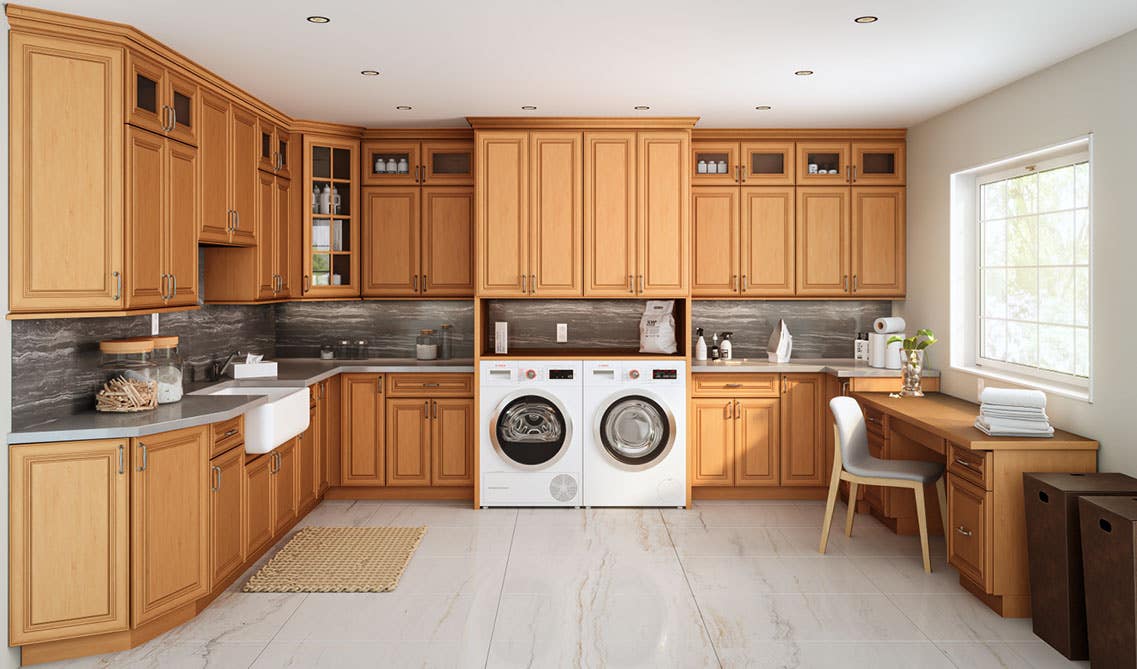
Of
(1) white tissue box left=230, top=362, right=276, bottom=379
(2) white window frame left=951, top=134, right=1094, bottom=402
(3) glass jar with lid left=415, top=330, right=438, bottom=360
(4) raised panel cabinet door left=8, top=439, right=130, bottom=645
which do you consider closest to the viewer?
(4) raised panel cabinet door left=8, top=439, right=130, bottom=645

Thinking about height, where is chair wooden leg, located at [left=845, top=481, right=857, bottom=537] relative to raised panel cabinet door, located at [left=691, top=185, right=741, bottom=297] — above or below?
below

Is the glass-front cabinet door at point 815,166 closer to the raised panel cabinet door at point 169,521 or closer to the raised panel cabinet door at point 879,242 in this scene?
the raised panel cabinet door at point 879,242

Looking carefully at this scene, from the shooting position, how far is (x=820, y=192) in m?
5.70

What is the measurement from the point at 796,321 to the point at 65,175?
4.64 meters

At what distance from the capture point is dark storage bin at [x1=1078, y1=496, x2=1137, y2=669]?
9.18 ft

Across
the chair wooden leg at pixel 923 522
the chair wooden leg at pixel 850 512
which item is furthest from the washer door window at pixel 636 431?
the chair wooden leg at pixel 923 522

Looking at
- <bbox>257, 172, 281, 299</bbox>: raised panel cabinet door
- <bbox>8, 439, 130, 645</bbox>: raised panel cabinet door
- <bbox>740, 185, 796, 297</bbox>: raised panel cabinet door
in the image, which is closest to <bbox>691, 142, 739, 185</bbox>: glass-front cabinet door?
<bbox>740, 185, 796, 297</bbox>: raised panel cabinet door

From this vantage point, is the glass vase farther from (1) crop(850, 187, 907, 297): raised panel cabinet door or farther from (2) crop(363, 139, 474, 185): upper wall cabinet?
(2) crop(363, 139, 474, 185): upper wall cabinet

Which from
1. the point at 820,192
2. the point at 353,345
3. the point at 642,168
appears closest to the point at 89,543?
the point at 353,345

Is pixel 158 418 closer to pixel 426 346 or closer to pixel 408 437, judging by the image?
pixel 408 437

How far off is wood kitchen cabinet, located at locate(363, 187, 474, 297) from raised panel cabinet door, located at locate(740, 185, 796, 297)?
1.90 metres

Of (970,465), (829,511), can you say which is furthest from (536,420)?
(970,465)

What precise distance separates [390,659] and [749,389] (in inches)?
122

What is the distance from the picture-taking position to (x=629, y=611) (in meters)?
3.69
